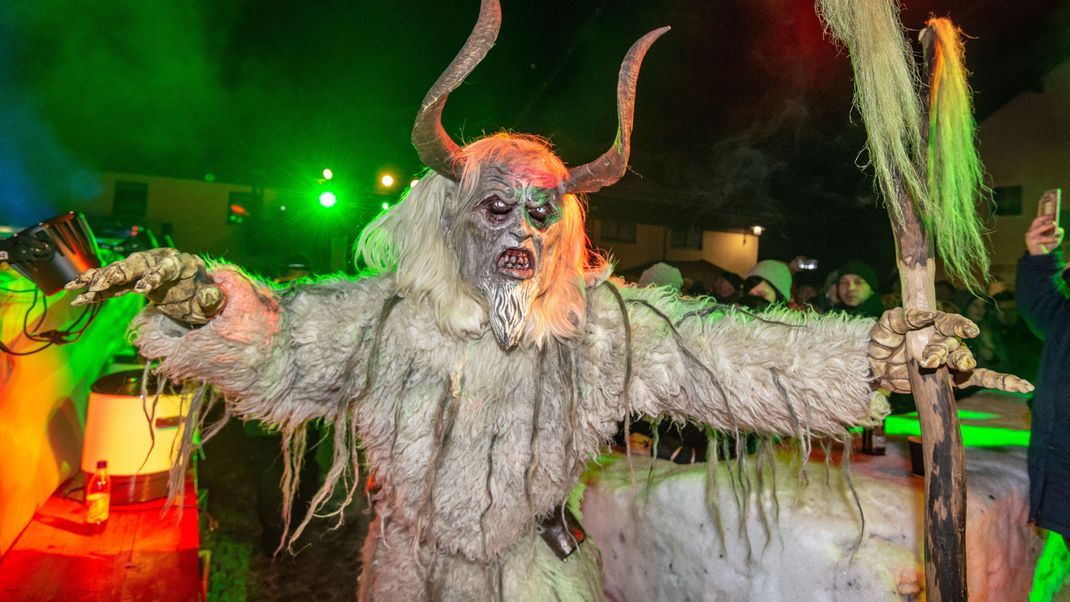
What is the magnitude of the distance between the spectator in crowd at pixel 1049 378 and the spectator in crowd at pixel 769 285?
76.9 inches

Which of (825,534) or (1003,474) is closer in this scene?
(825,534)

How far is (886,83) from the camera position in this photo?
57.9 inches

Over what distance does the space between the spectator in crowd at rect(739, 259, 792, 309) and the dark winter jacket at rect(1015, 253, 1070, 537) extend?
6.39 feet

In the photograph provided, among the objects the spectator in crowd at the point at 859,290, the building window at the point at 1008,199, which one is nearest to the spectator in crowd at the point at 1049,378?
the spectator in crowd at the point at 859,290

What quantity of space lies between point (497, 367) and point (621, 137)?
85cm

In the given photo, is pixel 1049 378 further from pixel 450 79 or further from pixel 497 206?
pixel 450 79

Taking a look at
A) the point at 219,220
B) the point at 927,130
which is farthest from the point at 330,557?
the point at 219,220

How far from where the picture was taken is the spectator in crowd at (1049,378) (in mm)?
2379

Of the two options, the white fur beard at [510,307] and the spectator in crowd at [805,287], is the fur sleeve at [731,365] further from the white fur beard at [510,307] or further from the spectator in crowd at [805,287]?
the spectator in crowd at [805,287]

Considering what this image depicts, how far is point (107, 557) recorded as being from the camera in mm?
2654

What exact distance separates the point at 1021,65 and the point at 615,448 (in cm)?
735

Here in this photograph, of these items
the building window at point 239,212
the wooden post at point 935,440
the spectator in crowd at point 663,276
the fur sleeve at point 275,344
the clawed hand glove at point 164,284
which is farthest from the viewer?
the building window at point 239,212

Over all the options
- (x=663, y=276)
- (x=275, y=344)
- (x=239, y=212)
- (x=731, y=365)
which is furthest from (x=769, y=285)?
(x=239, y=212)

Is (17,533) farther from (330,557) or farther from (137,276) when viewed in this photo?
(137,276)
